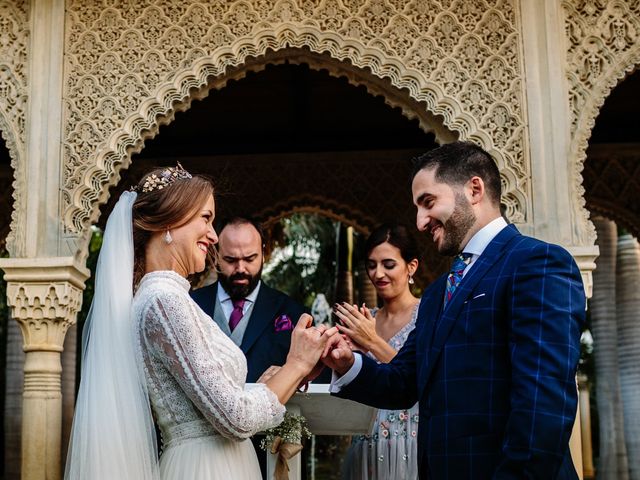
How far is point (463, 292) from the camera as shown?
2.83 m

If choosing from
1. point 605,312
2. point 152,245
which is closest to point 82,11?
point 152,245

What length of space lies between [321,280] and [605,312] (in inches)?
267

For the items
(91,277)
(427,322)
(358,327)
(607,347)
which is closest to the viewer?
(427,322)

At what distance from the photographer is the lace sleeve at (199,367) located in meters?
2.93

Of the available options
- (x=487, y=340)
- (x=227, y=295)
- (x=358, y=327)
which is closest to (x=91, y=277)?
(x=227, y=295)

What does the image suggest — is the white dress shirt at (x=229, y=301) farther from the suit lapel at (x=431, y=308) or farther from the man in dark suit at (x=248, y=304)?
the suit lapel at (x=431, y=308)

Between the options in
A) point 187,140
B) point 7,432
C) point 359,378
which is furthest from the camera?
point 7,432

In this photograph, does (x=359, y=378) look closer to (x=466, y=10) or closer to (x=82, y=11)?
(x=466, y=10)

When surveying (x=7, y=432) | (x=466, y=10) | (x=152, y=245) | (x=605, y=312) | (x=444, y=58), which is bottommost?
(x=7, y=432)

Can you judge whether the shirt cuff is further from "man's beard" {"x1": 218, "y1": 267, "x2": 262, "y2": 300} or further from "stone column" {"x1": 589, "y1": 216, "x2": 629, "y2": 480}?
"stone column" {"x1": 589, "y1": 216, "x2": 629, "y2": 480}

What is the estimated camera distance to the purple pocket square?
15.0 ft

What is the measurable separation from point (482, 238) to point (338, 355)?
735 millimetres

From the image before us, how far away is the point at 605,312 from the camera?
1244 centimetres

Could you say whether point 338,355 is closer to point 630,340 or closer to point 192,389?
point 192,389
